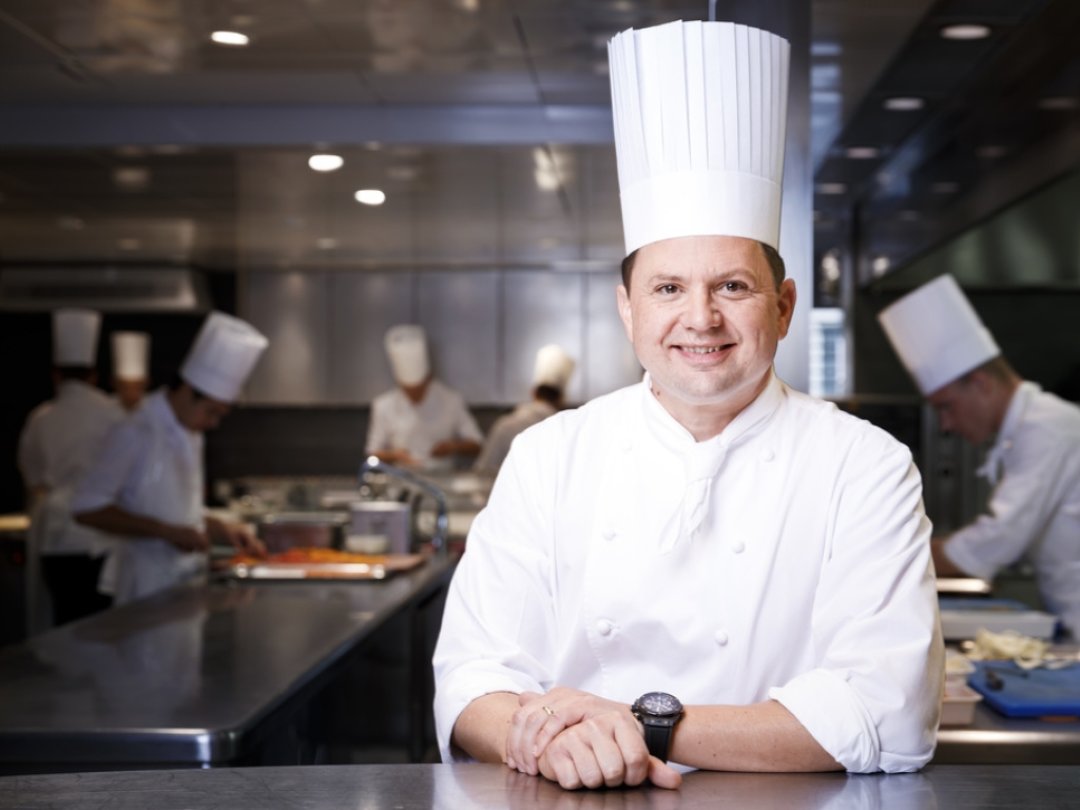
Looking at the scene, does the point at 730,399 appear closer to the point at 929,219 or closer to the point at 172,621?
the point at 172,621

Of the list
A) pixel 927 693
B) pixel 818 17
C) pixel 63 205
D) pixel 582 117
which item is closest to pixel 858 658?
pixel 927 693

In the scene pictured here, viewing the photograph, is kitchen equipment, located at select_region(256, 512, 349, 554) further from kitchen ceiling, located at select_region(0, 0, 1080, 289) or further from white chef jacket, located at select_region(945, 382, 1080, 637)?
white chef jacket, located at select_region(945, 382, 1080, 637)

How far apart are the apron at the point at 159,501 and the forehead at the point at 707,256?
3.06m

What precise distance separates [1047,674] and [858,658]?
1154 mm

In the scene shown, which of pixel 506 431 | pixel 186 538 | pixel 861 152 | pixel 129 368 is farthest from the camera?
pixel 129 368

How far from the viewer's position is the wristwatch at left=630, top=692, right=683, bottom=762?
1354 millimetres

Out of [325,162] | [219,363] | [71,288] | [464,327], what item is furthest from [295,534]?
[71,288]

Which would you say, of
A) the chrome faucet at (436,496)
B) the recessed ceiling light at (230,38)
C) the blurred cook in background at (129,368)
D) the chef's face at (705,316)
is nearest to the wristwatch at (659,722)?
the chef's face at (705,316)

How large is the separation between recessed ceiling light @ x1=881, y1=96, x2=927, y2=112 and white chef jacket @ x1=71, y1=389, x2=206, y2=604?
260 cm

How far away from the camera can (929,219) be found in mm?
4750

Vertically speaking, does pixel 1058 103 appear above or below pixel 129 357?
above

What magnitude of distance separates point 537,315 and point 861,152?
3.94 meters

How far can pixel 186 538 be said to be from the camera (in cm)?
415

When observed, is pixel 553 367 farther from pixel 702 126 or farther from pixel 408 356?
pixel 702 126
